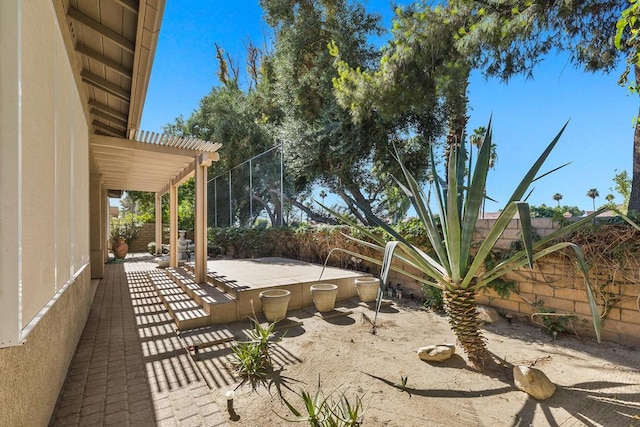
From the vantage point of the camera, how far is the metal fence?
9859 mm

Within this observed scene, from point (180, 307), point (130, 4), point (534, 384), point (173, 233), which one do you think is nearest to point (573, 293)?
point (534, 384)

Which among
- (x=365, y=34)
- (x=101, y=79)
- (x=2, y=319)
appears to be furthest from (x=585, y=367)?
→ (x=365, y=34)

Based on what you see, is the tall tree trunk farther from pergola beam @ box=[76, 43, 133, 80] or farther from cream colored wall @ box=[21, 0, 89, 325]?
pergola beam @ box=[76, 43, 133, 80]

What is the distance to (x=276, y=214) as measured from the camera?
1008 centimetres

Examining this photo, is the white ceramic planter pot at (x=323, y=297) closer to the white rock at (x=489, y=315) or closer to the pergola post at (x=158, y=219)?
the white rock at (x=489, y=315)

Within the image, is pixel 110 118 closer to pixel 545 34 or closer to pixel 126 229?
pixel 545 34

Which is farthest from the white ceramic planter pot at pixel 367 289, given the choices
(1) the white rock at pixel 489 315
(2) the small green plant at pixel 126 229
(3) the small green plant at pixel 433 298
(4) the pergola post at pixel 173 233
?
(2) the small green plant at pixel 126 229

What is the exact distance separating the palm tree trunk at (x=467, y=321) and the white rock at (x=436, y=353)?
0.70ft

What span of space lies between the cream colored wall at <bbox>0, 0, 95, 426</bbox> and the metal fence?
688 cm

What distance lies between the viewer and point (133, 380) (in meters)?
2.91

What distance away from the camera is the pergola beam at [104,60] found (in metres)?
3.68

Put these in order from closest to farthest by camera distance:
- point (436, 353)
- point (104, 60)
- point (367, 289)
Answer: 1. point (436, 353)
2. point (104, 60)
3. point (367, 289)

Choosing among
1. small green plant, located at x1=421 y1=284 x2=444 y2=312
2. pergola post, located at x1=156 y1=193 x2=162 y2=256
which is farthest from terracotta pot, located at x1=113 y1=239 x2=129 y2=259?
small green plant, located at x1=421 y1=284 x2=444 y2=312

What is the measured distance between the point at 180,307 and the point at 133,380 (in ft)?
6.83
